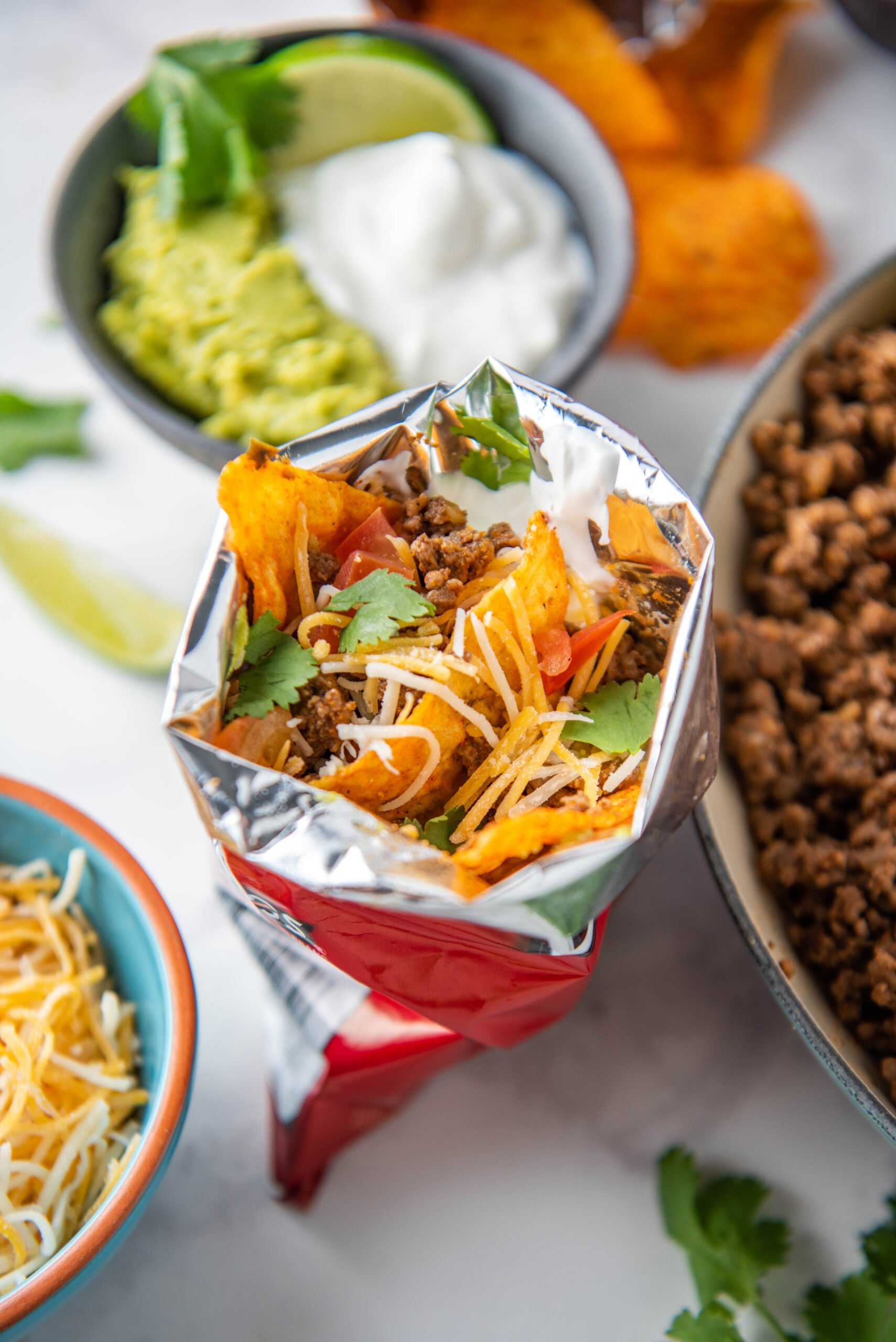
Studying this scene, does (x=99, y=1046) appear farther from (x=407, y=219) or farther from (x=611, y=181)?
(x=611, y=181)

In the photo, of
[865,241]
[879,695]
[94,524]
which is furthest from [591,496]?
[865,241]

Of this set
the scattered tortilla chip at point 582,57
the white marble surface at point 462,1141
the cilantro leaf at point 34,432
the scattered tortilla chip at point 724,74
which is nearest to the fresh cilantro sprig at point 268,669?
the white marble surface at point 462,1141

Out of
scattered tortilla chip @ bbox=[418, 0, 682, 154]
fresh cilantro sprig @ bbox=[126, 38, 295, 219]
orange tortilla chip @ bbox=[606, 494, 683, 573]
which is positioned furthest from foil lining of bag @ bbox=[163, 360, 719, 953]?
scattered tortilla chip @ bbox=[418, 0, 682, 154]

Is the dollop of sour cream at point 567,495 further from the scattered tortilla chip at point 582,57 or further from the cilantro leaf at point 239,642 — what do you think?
the scattered tortilla chip at point 582,57

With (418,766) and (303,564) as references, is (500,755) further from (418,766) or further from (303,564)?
(303,564)

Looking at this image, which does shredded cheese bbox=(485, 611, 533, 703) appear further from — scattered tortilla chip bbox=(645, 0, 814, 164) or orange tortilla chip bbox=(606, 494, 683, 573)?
scattered tortilla chip bbox=(645, 0, 814, 164)
